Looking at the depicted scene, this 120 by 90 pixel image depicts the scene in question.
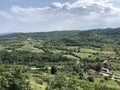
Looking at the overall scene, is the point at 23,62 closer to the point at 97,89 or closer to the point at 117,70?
the point at 117,70

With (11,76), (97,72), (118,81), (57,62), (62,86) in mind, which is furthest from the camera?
(57,62)

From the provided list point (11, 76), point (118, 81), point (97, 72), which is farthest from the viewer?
point (97, 72)

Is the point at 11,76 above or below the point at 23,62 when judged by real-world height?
above

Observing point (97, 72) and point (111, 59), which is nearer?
point (97, 72)


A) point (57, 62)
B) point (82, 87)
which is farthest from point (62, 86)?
point (57, 62)

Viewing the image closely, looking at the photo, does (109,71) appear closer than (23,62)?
Yes

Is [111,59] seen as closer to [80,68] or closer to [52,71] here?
[80,68]

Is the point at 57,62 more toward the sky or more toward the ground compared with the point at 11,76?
more toward the ground

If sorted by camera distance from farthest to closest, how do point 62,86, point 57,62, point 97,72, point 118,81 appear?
point 57,62, point 97,72, point 118,81, point 62,86

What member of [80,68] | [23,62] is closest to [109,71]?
[80,68]
